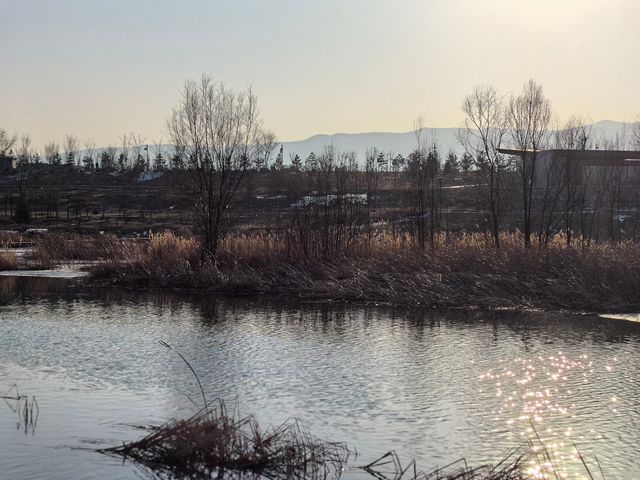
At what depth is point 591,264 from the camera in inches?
653

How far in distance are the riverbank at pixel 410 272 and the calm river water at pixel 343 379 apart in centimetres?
134

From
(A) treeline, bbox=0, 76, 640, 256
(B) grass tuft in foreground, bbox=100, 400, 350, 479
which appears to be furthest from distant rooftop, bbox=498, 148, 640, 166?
(B) grass tuft in foreground, bbox=100, 400, 350, 479

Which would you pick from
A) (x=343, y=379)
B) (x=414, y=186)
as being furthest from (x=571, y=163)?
(x=343, y=379)

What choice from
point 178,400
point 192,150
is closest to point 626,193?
point 192,150

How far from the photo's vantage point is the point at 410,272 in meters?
18.5

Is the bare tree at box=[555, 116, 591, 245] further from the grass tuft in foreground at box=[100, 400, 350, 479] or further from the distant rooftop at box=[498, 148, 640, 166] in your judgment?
the grass tuft in foreground at box=[100, 400, 350, 479]

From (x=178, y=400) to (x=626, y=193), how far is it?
28608mm

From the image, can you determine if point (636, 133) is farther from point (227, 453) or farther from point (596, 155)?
point (227, 453)

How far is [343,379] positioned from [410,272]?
29.8 feet

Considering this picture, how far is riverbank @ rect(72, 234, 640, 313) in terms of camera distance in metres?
16.4

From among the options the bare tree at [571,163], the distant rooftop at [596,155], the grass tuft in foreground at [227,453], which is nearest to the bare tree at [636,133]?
the distant rooftop at [596,155]

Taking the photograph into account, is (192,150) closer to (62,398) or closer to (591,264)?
(591,264)

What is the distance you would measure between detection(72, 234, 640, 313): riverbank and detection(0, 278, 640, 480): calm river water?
1.34 m

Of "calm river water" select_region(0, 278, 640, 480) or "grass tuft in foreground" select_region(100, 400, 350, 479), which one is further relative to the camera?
Result: "calm river water" select_region(0, 278, 640, 480)
